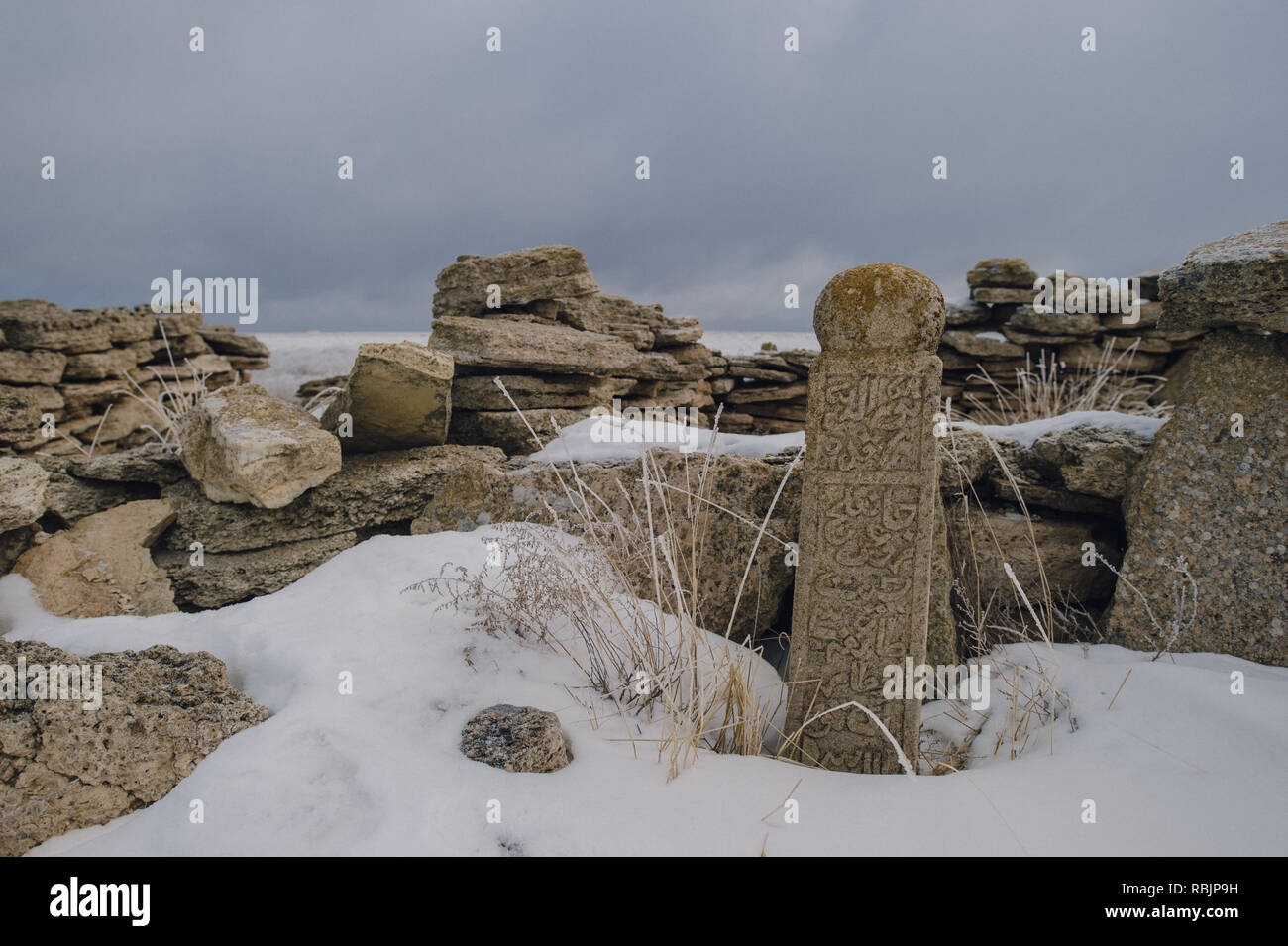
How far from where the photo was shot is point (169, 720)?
7.07 ft

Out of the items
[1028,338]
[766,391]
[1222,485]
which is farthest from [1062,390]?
[1222,485]

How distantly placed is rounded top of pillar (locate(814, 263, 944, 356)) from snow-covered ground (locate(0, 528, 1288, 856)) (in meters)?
1.40

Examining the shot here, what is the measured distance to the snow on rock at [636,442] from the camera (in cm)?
370

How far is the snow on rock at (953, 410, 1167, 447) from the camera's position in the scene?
12.3 ft

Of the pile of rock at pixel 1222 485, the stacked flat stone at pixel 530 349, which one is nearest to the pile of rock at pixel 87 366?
the stacked flat stone at pixel 530 349

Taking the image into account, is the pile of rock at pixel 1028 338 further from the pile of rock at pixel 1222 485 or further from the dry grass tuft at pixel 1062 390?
the pile of rock at pixel 1222 485

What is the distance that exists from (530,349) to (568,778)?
3.26m

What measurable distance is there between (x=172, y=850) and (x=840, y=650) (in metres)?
2.02

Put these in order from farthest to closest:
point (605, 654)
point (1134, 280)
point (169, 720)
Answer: point (1134, 280), point (605, 654), point (169, 720)

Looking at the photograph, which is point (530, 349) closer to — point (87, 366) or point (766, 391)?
point (766, 391)

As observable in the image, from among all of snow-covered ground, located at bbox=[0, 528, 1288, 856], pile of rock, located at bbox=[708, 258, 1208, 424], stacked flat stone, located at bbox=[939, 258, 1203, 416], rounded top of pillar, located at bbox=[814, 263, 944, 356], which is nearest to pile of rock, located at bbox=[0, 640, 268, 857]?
snow-covered ground, located at bbox=[0, 528, 1288, 856]

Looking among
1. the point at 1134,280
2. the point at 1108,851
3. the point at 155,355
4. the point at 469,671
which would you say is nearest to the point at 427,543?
the point at 469,671

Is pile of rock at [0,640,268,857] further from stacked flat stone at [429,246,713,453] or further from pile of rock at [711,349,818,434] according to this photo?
pile of rock at [711,349,818,434]
